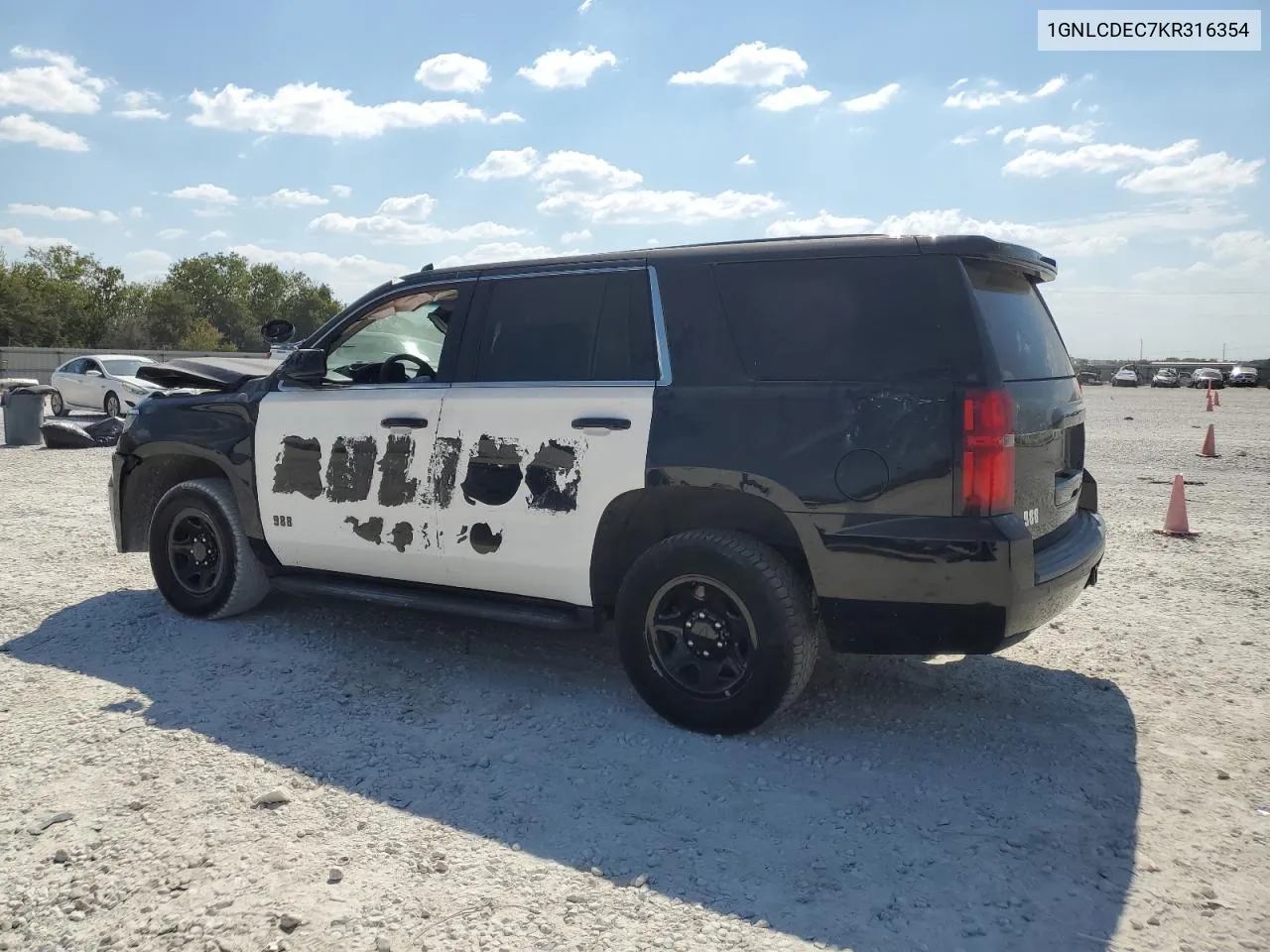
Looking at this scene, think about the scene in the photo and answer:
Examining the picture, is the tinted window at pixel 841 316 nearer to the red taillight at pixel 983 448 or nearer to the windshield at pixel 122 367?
the red taillight at pixel 983 448

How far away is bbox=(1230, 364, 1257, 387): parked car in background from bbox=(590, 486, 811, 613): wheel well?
234 ft

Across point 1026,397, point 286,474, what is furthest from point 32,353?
point 1026,397

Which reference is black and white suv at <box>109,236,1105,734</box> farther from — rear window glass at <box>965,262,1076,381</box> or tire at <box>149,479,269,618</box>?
tire at <box>149,479,269,618</box>

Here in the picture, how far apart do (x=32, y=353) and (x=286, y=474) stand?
53.2 metres

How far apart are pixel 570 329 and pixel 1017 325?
194cm

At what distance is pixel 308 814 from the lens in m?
3.41

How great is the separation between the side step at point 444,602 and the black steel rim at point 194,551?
48 centimetres

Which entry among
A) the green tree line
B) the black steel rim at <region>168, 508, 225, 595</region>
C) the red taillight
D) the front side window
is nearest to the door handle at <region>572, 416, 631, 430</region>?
the front side window

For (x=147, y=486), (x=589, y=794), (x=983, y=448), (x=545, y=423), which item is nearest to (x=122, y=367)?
(x=147, y=486)

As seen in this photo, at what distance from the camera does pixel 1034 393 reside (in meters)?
3.91

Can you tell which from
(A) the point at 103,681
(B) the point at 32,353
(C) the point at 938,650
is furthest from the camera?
(B) the point at 32,353

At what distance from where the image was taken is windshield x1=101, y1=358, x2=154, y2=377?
22797mm

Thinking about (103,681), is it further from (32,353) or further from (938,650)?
(32,353)

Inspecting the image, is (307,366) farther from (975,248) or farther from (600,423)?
(975,248)
